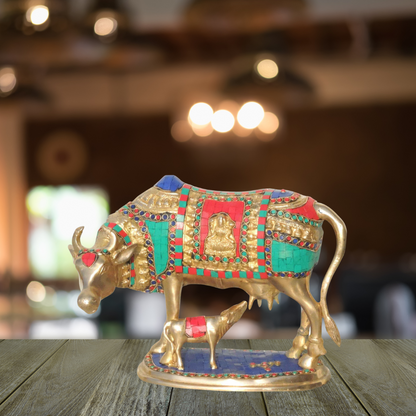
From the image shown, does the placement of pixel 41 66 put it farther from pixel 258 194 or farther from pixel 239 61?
pixel 258 194

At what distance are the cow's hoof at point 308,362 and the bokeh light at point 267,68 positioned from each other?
400 centimetres

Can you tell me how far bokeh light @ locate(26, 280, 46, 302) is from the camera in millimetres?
4992

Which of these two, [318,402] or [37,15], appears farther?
[37,15]

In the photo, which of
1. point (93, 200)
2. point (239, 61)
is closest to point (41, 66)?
point (93, 200)

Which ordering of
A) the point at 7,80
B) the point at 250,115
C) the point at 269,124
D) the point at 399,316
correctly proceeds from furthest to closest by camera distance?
the point at 269,124 < the point at 250,115 < the point at 7,80 < the point at 399,316

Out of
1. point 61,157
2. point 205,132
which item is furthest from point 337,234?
point 61,157

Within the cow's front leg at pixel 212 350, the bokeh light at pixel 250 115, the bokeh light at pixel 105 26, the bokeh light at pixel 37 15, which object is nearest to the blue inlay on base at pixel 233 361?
the cow's front leg at pixel 212 350

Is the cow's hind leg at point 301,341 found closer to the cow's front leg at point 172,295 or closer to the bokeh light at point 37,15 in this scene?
the cow's front leg at point 172,295

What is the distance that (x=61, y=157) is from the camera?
562 centimetres

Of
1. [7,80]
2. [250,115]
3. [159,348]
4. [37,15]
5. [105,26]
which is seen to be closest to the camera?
[159,348]

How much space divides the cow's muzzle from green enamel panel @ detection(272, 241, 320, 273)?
1.25ft

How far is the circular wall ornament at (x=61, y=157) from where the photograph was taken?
5590mm

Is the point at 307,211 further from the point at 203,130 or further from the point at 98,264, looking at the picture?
the point at 203,130

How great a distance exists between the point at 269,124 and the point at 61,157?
2.16 meters
